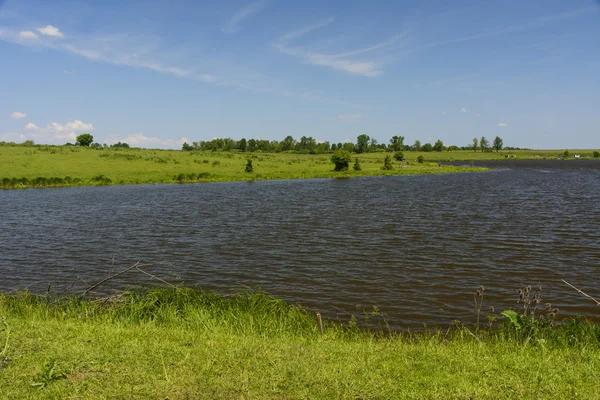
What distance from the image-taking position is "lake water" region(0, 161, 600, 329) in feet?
48.6

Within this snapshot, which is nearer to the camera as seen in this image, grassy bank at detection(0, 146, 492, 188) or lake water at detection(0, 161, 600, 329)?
lake water at detection(0, 161, 600, 329)

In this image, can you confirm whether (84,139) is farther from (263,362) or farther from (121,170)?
(263,362)

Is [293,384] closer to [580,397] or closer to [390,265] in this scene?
[580,397]

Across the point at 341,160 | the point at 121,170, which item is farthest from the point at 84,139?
the point at 341,160

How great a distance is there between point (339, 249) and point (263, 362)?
14.3 m

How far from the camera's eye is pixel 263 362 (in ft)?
25.0

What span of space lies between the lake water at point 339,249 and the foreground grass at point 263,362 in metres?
3.55

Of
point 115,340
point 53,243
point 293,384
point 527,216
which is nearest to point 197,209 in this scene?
point 53,243

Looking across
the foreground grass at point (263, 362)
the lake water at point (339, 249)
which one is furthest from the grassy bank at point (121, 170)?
the foreground grass at point (263, 362)

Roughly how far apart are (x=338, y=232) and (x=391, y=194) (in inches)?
947

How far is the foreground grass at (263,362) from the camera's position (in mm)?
6574

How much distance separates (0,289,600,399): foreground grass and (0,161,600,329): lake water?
140 inches

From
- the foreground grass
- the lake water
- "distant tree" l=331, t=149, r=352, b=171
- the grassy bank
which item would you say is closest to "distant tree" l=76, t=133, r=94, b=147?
the grassy bank

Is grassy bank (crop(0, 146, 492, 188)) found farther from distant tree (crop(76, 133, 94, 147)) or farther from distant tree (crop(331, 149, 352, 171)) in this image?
distant tree (crop(76, 133, 94, 147))
